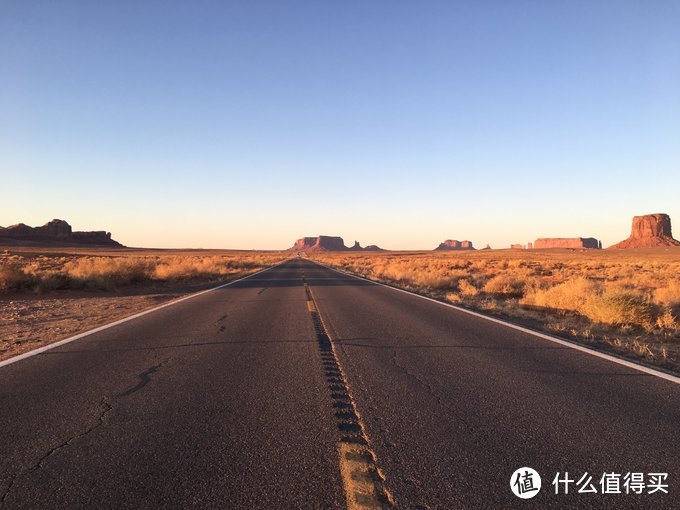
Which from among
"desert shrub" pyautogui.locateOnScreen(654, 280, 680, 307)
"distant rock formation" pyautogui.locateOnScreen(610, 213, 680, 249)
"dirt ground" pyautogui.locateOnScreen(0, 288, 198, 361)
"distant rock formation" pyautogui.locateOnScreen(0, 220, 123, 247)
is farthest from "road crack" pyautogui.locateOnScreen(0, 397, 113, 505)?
"distant rock formation" pyautogui.locateOnScreen(610, 213, 680, 249)

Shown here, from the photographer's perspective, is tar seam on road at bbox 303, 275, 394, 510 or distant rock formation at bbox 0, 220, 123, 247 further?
distant rock formation at bbox 0, 220, 123, 247

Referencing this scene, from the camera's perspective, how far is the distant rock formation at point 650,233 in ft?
538

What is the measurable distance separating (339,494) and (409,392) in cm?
223

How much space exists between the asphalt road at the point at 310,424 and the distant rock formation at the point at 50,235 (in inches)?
6824

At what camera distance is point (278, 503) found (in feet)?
8.53

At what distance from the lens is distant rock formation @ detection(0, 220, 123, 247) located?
5999 inches

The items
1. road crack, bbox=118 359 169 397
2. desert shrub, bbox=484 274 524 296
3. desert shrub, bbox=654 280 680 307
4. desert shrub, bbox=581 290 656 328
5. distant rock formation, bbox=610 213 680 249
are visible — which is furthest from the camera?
distant rock formation, bbox=610 213 680 249

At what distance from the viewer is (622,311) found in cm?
997

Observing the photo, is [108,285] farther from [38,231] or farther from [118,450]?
[38,231]

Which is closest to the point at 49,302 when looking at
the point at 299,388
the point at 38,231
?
the point at 299,388
